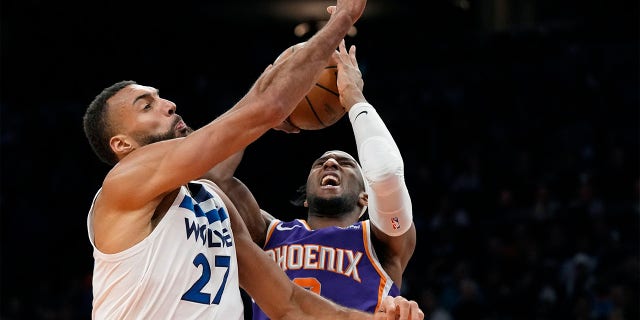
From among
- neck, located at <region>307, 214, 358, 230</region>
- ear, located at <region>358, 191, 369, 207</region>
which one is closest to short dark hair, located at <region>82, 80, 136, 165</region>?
neck, located at <region>307, 214, 358, 230</region>

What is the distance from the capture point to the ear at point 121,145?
3.58 metres

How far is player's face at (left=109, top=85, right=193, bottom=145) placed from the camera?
357 cm

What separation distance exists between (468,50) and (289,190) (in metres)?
4.05

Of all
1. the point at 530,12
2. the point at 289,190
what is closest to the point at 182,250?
the point at 289,190

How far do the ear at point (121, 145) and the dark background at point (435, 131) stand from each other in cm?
636

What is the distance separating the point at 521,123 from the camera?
39.2ft

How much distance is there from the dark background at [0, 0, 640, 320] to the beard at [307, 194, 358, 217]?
4830 millimetres

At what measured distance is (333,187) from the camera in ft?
15.5

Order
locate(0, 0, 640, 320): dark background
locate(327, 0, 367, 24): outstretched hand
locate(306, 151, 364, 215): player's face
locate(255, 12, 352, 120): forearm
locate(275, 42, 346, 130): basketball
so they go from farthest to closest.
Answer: locate(0, 0, 640, 320): dark background < locate(306, 151, 364, 215): player's face < locate(275, 42, 346, 130): basketball < locate(327, 0, 367, 24): outstretched hand < locate(255, 12, 352, 120): forearm

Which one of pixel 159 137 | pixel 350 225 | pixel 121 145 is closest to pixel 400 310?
pixel 159 137

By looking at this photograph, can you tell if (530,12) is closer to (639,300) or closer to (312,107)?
(639,300)

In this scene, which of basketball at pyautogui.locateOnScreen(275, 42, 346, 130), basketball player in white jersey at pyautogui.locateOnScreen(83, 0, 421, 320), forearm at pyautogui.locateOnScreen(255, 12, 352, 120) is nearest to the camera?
basketball player in white jersey at pyautogui.locateOnScreen(83, 0, 421, 320)

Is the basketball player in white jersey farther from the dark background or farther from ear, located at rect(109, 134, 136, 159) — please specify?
the dark background

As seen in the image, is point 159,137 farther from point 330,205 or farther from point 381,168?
point 330,205
